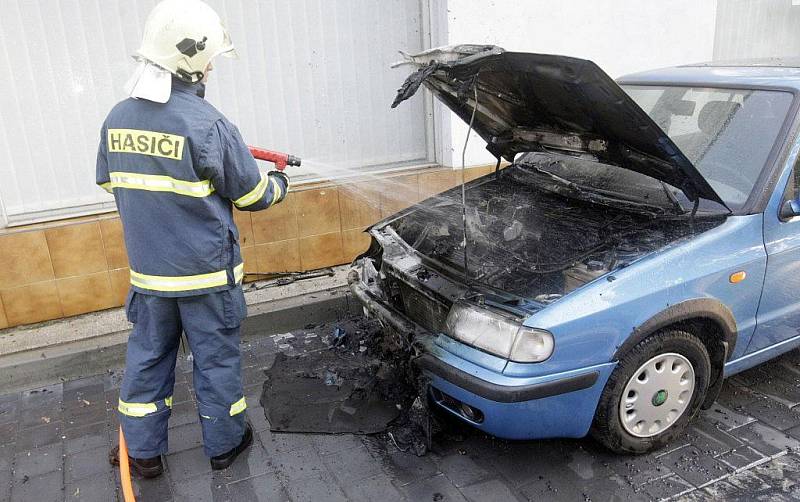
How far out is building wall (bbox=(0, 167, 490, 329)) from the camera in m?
4.45

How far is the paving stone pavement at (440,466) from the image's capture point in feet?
9.79

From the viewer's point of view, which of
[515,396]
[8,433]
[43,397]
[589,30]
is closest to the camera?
[515,396]

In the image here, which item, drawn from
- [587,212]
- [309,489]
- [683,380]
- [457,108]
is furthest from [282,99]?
[683,380]

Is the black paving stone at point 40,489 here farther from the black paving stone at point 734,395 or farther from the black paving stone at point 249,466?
the black paving stone at point 734,395

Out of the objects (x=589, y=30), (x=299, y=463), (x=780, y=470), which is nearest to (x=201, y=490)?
(x=299, y=463)

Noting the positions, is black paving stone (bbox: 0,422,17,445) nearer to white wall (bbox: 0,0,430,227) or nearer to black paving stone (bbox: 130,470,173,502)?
black paving stone (bbox: 130,470,173,502)

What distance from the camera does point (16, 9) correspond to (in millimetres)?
4375

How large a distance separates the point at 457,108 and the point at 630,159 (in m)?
1.11


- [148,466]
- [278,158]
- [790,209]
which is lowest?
[148,466]

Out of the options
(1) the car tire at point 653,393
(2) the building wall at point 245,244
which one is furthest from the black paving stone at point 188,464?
(1) the car tire at point 653,393

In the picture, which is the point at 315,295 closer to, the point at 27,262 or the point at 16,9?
the point at 27,262

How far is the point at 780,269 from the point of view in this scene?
3227 millimetres

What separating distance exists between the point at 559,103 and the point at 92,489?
9.96 ft

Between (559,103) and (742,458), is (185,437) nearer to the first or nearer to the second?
(559,103)
